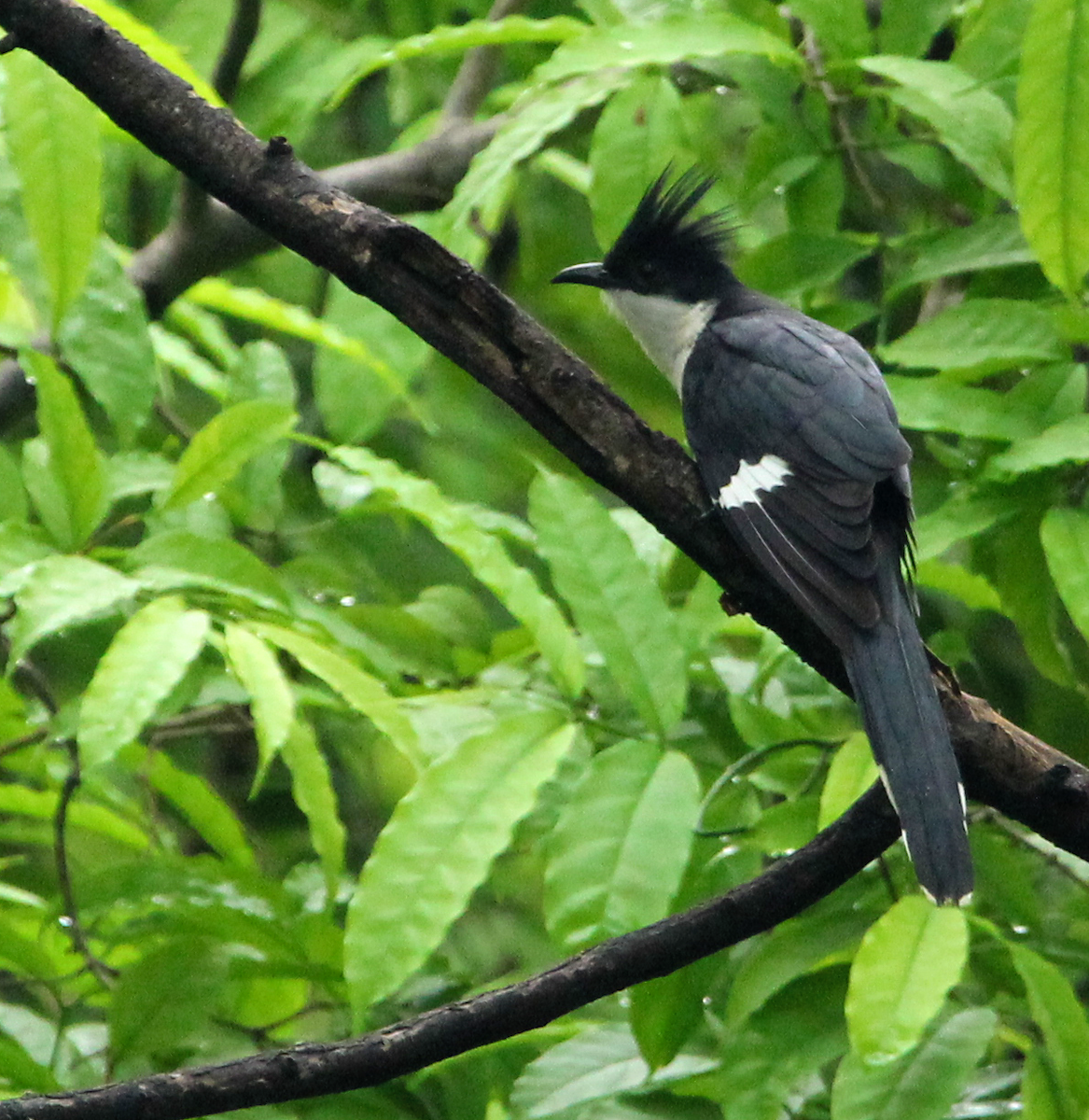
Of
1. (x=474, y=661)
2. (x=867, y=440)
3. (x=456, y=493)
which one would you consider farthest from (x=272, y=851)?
(x=867, y=440)

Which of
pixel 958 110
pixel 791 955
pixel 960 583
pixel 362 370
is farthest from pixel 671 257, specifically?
pixel 791 955

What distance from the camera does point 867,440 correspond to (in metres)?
2.66

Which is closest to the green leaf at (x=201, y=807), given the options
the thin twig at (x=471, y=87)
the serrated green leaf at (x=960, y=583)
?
the serrated green leaf at (x=960, y=583)

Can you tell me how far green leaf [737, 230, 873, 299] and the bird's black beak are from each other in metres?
0.81

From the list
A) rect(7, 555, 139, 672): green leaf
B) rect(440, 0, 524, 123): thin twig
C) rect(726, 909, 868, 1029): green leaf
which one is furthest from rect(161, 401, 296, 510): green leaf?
rect(440, 0, 524, 123): thin twig

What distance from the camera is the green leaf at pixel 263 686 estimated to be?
2.08 metres

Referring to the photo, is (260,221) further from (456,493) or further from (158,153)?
(456,493)

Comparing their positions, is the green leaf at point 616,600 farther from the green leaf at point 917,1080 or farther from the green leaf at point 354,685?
the green leaf at point 917,1080

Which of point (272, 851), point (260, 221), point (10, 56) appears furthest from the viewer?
point (272, 851)

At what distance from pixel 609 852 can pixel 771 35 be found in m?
1.50

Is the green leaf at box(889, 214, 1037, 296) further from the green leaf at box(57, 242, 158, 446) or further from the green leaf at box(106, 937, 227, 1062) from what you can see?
the green leaf at box(106, 937, 227, 1062)

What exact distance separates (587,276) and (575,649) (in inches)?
55.4

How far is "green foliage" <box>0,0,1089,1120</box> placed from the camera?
6.91ft

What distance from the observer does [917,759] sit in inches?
82.8
